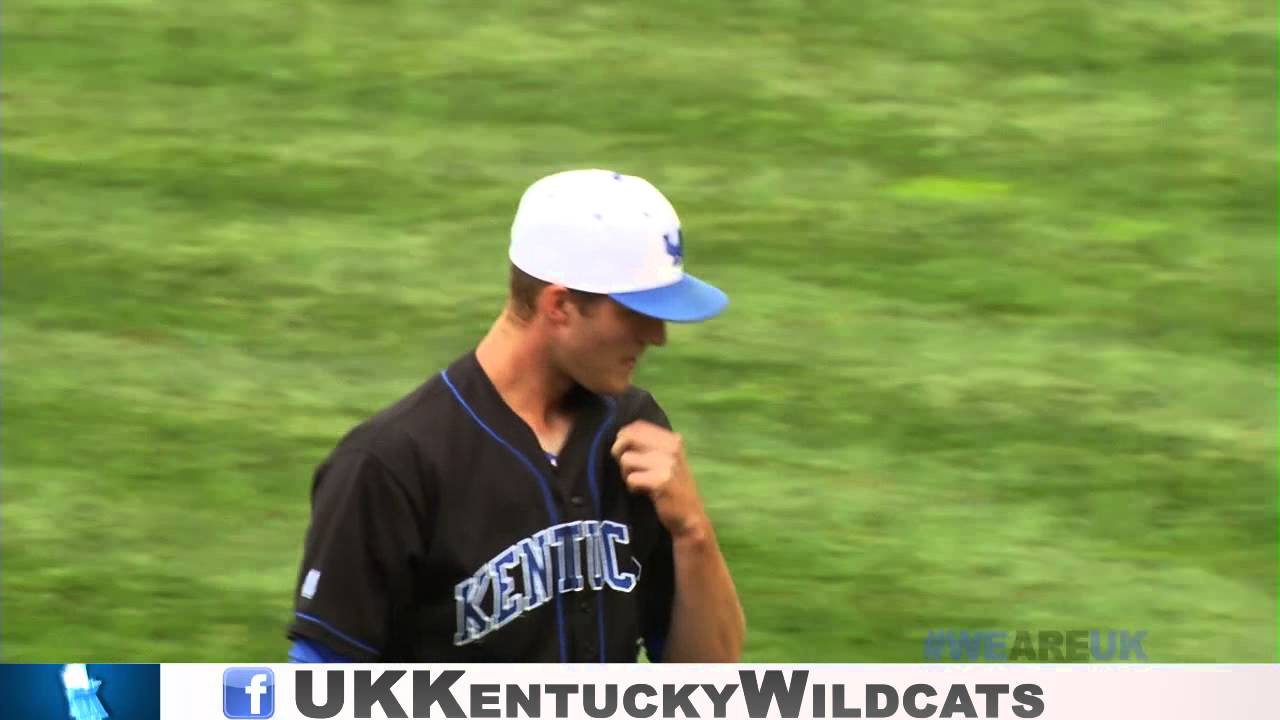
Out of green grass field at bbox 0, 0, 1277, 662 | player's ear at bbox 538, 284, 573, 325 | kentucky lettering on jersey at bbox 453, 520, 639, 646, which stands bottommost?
kentucky lettering on jersey at bbox 453, 520, 639, 646

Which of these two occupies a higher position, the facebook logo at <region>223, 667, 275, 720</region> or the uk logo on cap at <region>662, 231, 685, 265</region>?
the uk logo on cap at <region>662, 231, 685, 265</region>

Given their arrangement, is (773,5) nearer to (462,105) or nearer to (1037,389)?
(462,105)

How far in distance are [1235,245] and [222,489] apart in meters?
4.39

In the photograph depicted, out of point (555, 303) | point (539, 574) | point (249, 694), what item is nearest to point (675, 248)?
point (555, 303)

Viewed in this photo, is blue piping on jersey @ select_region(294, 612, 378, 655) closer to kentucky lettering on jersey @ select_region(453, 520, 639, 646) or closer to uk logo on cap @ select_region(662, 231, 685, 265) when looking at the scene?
kentucky lettering on jersey @ select_region(453, 520, 639, 646)

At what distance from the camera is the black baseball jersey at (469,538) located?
4.17 meters

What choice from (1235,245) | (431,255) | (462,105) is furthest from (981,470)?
(462,105)

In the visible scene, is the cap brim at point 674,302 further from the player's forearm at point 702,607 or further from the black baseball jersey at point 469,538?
the player's forearm at point 702,607

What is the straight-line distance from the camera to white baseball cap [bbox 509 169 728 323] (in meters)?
4.29

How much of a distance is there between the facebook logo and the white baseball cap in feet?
4.64

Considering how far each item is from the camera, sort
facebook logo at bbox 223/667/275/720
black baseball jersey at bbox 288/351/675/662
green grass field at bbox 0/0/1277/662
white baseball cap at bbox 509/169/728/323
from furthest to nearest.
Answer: green grass field at bbox 0/0/1277/662 → facebook logo at bbox 223/667/275/720 → white baseball cap at bbox 509/169/728/323 → black baseball jersey at bbox 288/351/675/662

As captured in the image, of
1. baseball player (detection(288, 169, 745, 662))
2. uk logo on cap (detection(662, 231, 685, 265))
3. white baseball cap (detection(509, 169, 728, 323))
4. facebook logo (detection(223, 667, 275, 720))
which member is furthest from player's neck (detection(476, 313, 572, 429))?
facebook logo (detection(223, 667, 275, 720))

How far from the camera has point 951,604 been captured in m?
7.44

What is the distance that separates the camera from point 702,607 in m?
4.56
